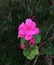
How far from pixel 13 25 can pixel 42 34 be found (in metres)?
0.22

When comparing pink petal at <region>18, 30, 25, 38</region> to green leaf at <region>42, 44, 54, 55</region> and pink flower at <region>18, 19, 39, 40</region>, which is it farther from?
green leaf at <region>42, 44, 54, 55</region>

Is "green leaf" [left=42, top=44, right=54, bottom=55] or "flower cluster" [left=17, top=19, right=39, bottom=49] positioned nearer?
"flower cluster" [left=17, top=19, right=39, bottom=49]

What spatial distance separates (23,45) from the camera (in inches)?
78.2

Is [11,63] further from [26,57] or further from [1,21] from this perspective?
[1,21]

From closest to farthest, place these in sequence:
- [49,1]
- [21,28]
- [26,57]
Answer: [21,28]
[26,57]
[49,1]

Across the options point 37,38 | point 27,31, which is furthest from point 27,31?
point 37,38

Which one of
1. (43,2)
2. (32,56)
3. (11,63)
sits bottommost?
(11,63)

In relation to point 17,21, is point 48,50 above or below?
below

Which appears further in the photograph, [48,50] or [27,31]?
[48,50]

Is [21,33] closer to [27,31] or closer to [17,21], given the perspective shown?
[27,31]

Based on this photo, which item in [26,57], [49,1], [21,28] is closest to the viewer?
[21,28]

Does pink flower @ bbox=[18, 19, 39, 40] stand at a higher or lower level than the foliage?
higher

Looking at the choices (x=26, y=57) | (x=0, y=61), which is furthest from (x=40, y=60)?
(x=0, y=61)

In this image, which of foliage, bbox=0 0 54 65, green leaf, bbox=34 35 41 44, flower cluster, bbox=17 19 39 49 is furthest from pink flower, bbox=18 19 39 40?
foliage, bbox=0 0 54 65
